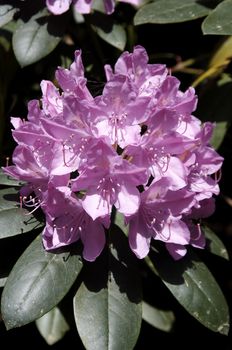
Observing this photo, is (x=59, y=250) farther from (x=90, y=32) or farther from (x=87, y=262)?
(x=90, y=32)

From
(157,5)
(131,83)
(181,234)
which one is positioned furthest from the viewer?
(157,5)

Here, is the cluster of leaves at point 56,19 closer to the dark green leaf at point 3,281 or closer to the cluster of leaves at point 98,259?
the cluster of leaves at point 98,259

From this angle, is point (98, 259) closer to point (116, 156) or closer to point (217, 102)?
point (116, 156)

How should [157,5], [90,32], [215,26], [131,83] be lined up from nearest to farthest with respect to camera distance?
[131,83]
[215,26]
[157,5]
[90,32]

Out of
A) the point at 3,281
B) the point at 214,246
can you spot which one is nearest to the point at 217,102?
the point at 214,246

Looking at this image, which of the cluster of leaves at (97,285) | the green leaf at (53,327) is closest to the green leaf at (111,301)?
the cluster of leaves at (97,285)

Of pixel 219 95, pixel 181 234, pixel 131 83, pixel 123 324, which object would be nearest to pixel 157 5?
pixel 219 95

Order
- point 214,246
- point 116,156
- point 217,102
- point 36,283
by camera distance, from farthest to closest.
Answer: point 217,102 < point 214,246 < point 36,283 < point 116,156
